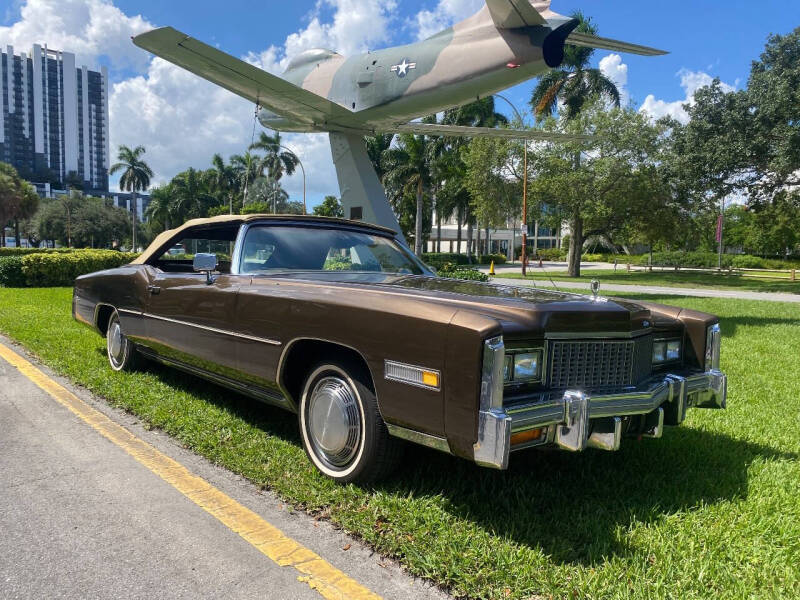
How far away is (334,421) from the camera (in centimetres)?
309

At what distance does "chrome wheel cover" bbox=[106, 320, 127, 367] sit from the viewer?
18.0 ft

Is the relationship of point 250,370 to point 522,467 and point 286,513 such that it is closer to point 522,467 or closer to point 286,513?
point 286,513

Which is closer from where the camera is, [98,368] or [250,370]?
[250,370]

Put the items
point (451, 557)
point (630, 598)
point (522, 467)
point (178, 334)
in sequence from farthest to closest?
point (178, 334) → point (522, 467) → point (451, 557) → point (630, 598)

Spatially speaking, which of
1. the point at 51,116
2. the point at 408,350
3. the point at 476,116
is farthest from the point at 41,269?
the point at 51,116

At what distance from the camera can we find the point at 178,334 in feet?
14.2

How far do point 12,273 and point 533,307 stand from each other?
16.5 meters

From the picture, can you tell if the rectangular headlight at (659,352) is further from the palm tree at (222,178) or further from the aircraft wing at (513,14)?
the palm tree at (222,178)

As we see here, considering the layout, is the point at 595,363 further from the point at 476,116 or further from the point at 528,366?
the point at 476,116

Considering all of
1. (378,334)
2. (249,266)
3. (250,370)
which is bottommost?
(250,370)

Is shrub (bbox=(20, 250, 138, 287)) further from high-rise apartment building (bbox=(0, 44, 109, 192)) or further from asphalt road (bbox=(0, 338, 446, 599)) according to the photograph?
high-rise apartment building (bbox=(0, 44, 109, 192))

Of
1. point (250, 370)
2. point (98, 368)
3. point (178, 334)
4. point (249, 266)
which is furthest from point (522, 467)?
point (98, 368)

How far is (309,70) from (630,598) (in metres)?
12.6

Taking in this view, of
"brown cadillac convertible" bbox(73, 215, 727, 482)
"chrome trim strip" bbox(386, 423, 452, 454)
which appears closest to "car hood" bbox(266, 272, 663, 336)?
"brown cadillac convertible" bbox(73, 215, 727, 482)
